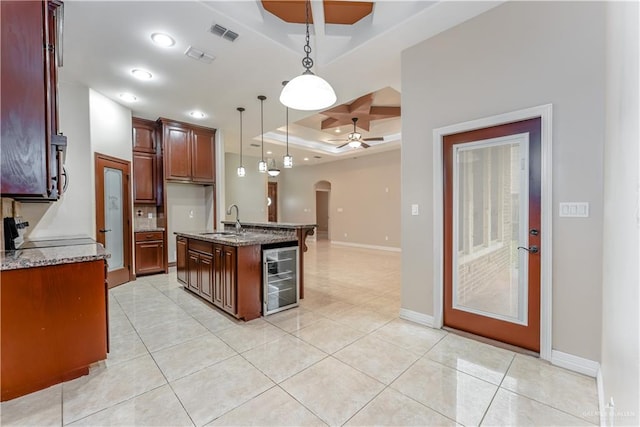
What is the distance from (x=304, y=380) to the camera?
198 centimetres

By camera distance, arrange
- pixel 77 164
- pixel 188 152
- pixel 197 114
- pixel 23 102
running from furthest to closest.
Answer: pixel 188 152 < pixel 197 114 < pixel 77 164 < pixel 23 102

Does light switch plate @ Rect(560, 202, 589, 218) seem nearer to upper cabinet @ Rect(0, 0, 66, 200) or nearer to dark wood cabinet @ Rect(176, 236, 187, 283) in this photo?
upper cabinet @ Rect(0, 0, 66, 200)

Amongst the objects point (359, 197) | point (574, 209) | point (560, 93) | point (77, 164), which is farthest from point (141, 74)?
point (359, 197)

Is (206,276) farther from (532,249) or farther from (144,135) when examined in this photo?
(532,249)

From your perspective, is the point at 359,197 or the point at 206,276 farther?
the point at 359,197

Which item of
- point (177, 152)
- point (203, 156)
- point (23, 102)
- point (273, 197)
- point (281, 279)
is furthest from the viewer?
point (273, 197)

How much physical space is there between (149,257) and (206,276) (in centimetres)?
231

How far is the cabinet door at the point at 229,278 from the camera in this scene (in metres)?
3.02

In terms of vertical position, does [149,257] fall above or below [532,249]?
below

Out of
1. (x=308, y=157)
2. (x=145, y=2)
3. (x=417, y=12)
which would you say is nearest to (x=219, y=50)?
(x=145, y=2)

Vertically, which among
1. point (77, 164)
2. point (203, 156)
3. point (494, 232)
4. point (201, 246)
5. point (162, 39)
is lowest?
point (201, 246)

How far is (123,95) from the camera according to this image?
4203mm

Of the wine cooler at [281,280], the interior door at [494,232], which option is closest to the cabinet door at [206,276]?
the wine cooler at [281,280]

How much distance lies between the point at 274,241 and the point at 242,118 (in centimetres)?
315
